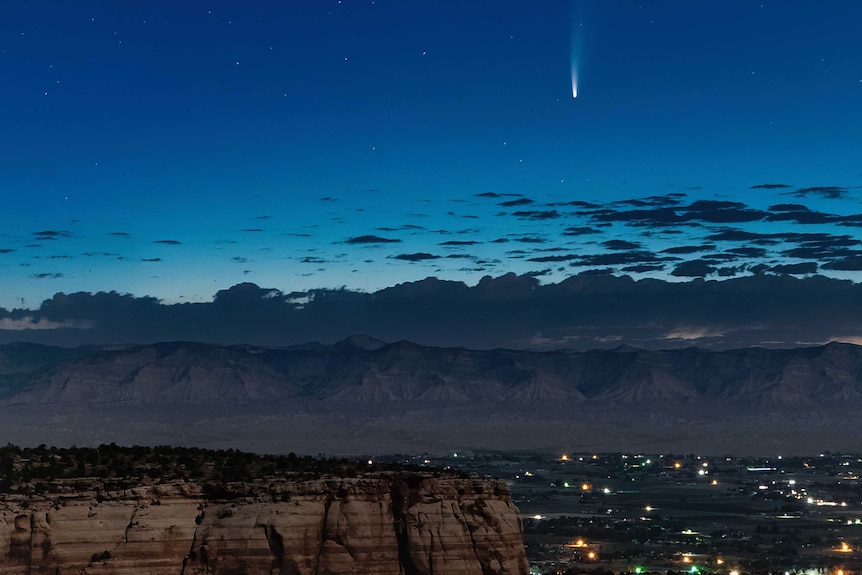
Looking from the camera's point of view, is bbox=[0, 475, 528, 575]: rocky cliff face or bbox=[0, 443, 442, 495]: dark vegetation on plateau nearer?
bbox=[0, 475, 528, 575]: rocky cliff face

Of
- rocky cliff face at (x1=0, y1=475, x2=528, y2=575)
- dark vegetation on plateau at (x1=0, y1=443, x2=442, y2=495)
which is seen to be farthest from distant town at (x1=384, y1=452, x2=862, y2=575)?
rocky cliff face at (x1=0, y1=475, x2=528, y2=575)

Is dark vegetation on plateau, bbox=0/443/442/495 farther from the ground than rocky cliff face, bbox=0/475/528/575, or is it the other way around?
dark vegetation on plateau, bbox=0/443/442/495

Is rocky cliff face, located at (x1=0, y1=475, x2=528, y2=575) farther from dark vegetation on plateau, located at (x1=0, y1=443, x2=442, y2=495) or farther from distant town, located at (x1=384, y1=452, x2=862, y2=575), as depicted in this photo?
distant town, located at (x1=384, y1=452, x2=862, y2=575)

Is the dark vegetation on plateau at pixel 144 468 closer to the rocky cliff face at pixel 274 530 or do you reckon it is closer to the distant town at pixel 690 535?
the rocky cliff face at pixel 274 530

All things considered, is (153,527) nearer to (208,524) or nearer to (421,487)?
(208,524)

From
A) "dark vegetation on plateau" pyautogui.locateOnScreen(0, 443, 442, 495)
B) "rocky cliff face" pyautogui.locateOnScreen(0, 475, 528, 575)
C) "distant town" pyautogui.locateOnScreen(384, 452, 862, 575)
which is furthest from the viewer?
"distant town" pyautogui.locateOnScreen(384, 452, 862, 575)

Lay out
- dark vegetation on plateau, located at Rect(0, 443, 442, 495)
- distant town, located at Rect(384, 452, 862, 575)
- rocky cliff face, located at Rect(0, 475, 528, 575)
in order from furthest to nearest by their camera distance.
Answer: distant town, located at Rect(384, 452, 862, 575) → dark vegetation on plateau, located at Rect(0, 443, 442, 495) → rocky cliff face, located at Rect(0, 475, 528, 575)

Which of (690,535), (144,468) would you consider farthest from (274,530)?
(690,535)

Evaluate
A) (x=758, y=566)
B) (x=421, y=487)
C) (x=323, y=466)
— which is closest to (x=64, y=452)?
(x=323, y=466)
